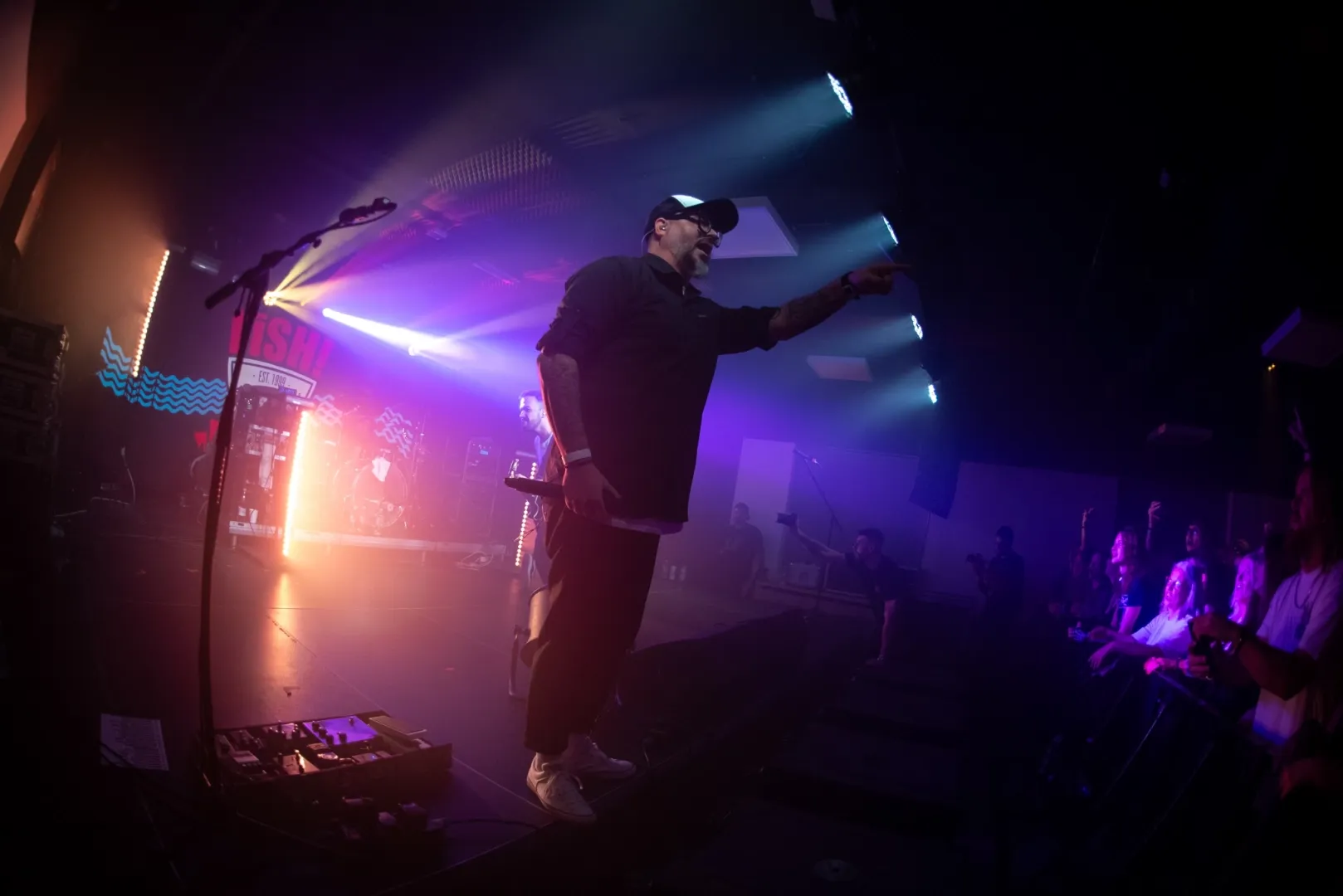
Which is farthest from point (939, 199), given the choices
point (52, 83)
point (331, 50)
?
point (52, 83)

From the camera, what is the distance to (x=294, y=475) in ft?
21.5

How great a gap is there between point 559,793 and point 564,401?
3.87ft

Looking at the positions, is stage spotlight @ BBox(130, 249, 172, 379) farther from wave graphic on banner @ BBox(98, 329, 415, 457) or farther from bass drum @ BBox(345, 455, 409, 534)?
bass drum @ BBox(345, 455, 409, 534)

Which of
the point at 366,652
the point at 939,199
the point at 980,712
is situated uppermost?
the point at 939,199

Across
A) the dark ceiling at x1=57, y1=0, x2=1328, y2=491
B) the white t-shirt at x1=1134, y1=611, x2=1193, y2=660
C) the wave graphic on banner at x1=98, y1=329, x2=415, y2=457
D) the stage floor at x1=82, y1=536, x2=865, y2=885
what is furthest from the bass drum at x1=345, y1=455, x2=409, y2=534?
the white t-shirt at x1=1134, y1=611, x2=1193, y2=660

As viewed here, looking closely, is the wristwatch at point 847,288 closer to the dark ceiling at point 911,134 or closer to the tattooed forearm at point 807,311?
the tattooed forearm at point 807,311

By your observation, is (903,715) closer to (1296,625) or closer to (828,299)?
(1296,625)

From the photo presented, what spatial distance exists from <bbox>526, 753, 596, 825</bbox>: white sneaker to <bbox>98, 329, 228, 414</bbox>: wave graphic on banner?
7.33m

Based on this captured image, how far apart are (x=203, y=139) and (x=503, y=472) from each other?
592 centimetres

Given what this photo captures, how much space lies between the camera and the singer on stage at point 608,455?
199cm

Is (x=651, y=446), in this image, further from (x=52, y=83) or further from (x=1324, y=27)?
(x=52, y=83)

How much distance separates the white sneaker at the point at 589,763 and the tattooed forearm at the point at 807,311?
151cm

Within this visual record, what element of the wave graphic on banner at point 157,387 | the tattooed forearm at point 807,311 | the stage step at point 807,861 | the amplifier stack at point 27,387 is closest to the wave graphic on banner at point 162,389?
the wave graphic on banner at point 157,387

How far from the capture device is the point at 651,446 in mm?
2027
